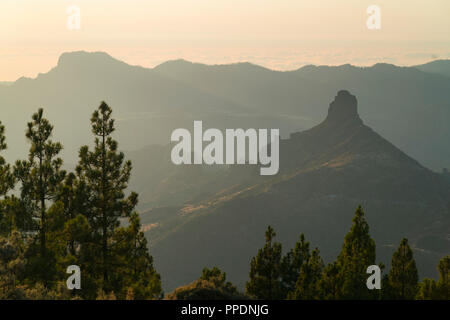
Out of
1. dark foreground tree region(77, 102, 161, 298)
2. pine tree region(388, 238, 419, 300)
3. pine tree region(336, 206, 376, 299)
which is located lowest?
pine tree region(388, 238, 419, 300)

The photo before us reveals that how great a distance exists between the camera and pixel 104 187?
32.9m

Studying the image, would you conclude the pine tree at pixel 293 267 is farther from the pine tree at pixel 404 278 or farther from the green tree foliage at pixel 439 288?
the green tree foliage at pixel 439 288

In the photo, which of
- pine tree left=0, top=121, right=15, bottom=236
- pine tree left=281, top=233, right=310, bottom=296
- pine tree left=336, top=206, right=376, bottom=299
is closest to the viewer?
pine tree left=0, top=121, right=15, bottom=236

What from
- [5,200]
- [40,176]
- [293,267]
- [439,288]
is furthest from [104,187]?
[439,288]

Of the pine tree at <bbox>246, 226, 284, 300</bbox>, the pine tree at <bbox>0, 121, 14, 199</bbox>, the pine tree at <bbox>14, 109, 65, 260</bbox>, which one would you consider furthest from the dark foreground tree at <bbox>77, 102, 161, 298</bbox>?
the pine tree at <bbox>246, 226, 284, 300</bbox>

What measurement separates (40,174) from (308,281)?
73.6 feet

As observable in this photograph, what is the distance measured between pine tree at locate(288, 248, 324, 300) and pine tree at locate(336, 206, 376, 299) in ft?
6.42

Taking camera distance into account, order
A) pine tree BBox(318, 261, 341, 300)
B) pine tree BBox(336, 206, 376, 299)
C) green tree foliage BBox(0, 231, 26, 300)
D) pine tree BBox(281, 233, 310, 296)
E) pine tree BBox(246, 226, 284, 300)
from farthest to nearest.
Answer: pine tree BBox(281, 233, 310, 296), pine tree BBox(246, 226, 284, 300), pine tree BBox(318, 261, 341, 300), pine tree BBox(336, 206, 376, 299), green tree foliage BBox(0, 231, 26, 300)

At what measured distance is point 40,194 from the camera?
29969mm

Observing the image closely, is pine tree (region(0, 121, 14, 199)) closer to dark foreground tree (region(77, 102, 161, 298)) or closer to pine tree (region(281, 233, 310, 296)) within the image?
dark foreground tree (region(77, 102, 161, 298))

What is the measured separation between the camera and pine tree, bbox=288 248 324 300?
116ft

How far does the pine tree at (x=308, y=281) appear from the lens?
116ft
